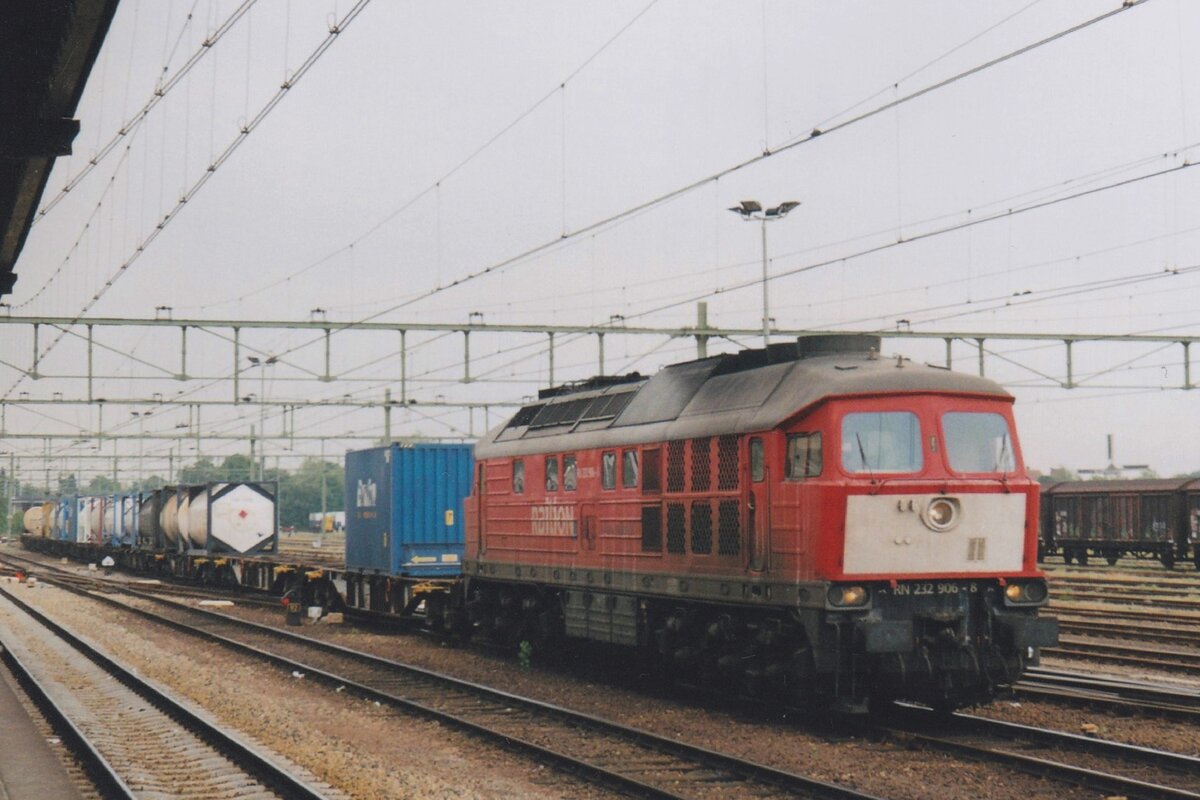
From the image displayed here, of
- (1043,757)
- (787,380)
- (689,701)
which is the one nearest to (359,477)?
(689,701)

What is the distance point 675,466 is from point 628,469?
1.28 metres

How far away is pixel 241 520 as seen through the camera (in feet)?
144

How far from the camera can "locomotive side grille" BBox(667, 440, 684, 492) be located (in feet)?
53.1

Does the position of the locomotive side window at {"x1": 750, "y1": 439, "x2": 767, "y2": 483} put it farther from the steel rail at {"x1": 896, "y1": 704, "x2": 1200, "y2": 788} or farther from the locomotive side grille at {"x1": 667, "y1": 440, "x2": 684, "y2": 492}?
the steel rail at {"x1": 896, "y1": 704, "x2": 1200, "y2": 788}

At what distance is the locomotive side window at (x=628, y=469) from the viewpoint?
681 inches

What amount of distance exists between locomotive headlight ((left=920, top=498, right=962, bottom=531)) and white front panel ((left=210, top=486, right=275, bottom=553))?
33.8 metres

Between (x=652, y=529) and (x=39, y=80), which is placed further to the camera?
(x=652, y=529)

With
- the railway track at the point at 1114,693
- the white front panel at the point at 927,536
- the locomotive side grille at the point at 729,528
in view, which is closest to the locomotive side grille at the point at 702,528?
the locomotive side grille at the point at 729,528

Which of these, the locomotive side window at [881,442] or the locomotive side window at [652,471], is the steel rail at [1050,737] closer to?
the locomotive side window at [881,442]

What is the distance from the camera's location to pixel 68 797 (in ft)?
37.9

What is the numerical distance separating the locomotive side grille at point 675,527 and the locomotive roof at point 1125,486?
34580 mm

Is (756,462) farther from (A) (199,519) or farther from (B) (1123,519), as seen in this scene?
(B) (1123,519)

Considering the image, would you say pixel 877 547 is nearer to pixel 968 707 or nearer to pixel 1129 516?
pixel 968 707

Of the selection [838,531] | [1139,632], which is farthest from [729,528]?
[1139,632]
